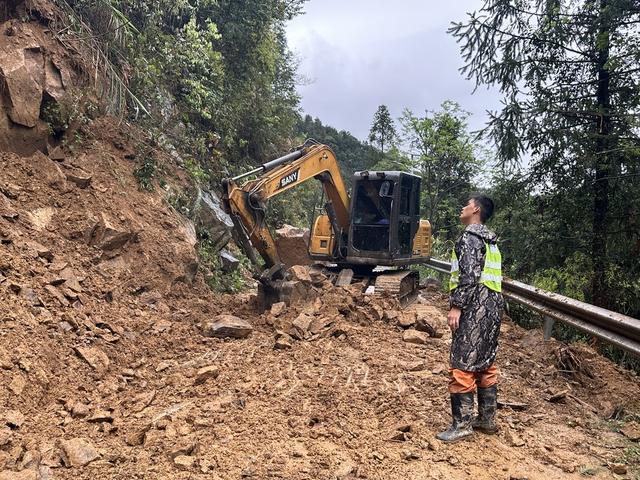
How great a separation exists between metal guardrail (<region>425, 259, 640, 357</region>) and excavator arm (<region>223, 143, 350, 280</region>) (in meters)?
3.61

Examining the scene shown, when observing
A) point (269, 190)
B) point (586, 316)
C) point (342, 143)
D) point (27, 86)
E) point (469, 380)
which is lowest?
point (469, 380)

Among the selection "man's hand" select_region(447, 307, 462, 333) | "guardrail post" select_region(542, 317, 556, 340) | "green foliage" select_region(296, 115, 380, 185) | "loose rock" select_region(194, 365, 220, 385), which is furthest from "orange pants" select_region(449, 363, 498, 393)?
"green foliage" select_region(296, 115, 380, 185)

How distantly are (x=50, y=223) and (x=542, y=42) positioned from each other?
8971 millimetres

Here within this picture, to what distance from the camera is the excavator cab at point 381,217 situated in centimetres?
954

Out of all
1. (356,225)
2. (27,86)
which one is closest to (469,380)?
(356,225)

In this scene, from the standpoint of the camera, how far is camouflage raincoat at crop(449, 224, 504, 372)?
3.94 metres

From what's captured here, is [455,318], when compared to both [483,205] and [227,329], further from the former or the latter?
[227,329]

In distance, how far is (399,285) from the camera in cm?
913

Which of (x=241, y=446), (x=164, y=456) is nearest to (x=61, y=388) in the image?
(x=164, y=456)

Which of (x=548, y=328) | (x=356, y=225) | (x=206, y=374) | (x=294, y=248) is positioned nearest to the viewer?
(x=206, y=374)

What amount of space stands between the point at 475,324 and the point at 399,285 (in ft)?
16.9

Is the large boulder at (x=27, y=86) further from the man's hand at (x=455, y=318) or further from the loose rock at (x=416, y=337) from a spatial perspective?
the man's hand at (x=455, y=318)

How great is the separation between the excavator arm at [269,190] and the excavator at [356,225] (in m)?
0.02

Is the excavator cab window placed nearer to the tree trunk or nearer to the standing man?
the tree trunk
